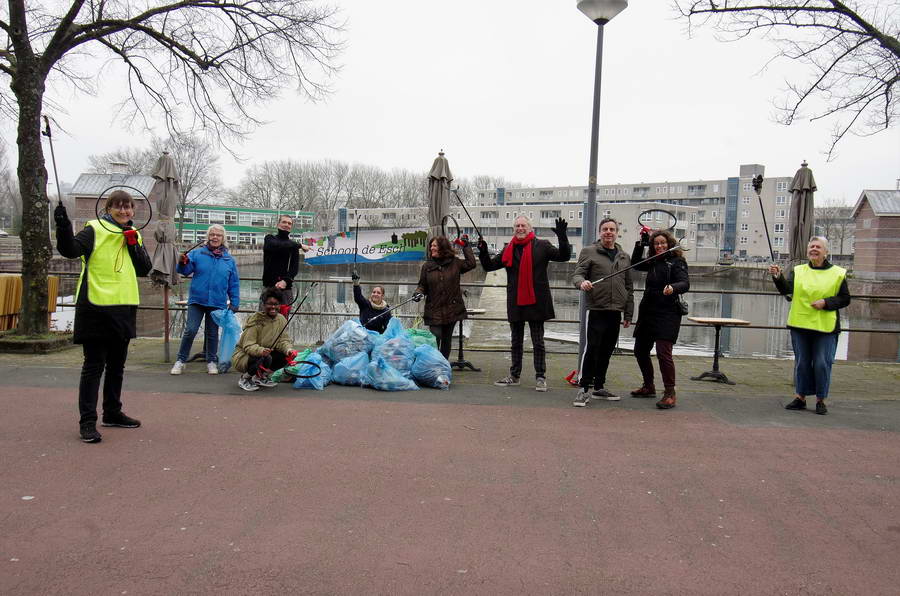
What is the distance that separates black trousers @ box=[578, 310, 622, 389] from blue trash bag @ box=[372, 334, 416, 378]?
6.16 feet

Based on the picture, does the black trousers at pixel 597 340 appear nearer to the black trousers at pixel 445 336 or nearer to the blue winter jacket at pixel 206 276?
the black trousers at pixel 445 336

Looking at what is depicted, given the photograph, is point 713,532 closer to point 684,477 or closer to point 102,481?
point 684,477

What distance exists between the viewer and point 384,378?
23.2 feet

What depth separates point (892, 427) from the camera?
601 centimetres

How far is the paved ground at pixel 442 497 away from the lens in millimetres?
3135

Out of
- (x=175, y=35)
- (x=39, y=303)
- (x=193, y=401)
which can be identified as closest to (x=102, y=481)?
(x=193, y=401)

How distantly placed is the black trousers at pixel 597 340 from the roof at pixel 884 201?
→ 39.9m

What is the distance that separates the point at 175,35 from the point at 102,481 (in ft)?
26.3

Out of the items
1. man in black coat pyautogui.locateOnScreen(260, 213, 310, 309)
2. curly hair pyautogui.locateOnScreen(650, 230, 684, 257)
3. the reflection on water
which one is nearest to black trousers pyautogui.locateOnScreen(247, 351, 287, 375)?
man in black coat pyautogui.locateOnScreen(260, 213, 310, 309)

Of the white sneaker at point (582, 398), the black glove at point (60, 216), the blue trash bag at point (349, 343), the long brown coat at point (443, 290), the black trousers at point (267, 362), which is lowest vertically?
the white sneaker at point (582, 398)

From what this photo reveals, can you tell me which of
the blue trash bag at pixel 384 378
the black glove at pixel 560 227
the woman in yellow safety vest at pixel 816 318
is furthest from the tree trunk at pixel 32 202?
the woman in yellow safety vest at pixel 816 318

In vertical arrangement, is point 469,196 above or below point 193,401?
above

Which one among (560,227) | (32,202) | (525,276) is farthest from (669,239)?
(32,202)

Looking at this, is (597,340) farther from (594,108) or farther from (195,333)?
(195,333)
